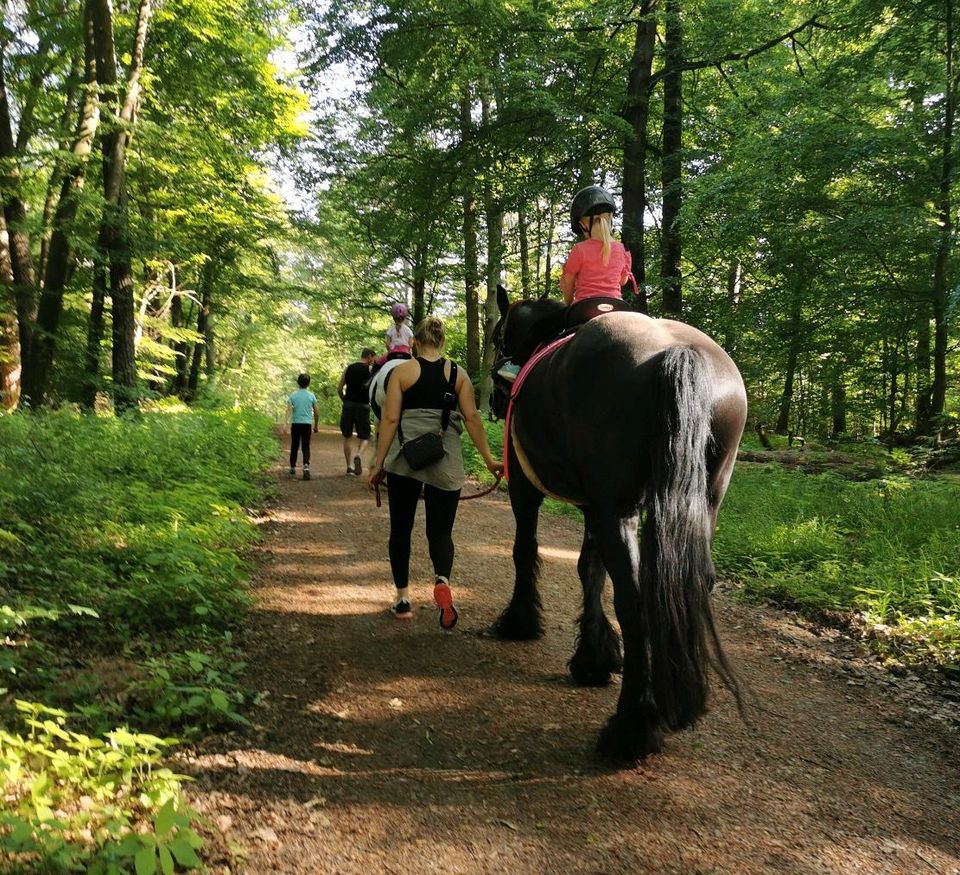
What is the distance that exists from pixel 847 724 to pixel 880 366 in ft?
28.7

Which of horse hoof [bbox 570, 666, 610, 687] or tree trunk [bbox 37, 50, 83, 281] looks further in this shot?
tree trunk [bbox 37, 50, 83, 281]

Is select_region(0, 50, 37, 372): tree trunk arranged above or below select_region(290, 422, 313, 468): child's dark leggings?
above

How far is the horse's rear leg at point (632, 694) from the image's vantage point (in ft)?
9.61

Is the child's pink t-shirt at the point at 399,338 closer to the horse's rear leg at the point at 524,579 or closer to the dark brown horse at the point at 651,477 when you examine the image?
the horse's rear leg at the point at 524,579

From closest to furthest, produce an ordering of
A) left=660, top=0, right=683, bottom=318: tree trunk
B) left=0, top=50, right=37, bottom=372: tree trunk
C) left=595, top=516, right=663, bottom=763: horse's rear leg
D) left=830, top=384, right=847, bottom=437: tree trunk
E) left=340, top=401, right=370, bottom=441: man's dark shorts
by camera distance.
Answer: left=595, top=516, right=663, bottom=763: horse's rear leg → left=660, top=0, right=683, bottom=318: tree trunk → left=0, top=50, right=37, bottom=372: tree trunk → left=340, top=401, right=370, bottom=441: man's dark shorts → left=830, top=384, right=847, bottom=437: tree trunk

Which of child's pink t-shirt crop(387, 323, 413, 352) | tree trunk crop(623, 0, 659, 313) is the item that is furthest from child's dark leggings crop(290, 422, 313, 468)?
tree trunk crop(623, 0, 659, 313)

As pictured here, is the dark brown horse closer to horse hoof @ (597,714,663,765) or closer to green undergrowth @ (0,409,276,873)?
horse hoof @ (597,714,663,765)

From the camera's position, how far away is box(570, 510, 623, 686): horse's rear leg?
12.4ft

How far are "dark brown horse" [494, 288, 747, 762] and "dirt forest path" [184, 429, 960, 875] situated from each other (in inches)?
14.6

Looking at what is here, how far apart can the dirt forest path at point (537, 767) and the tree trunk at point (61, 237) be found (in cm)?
870

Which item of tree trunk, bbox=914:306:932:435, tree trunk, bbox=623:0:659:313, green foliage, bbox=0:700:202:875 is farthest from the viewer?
tree trunk, bbox=623:0:659:313

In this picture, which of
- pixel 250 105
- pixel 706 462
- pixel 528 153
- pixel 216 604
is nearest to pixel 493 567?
pixel 216 604

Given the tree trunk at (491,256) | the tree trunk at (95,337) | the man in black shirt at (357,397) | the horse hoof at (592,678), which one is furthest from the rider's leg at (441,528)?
the tree trunk at (95,337)

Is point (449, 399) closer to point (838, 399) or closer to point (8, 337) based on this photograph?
point (8, 337)
